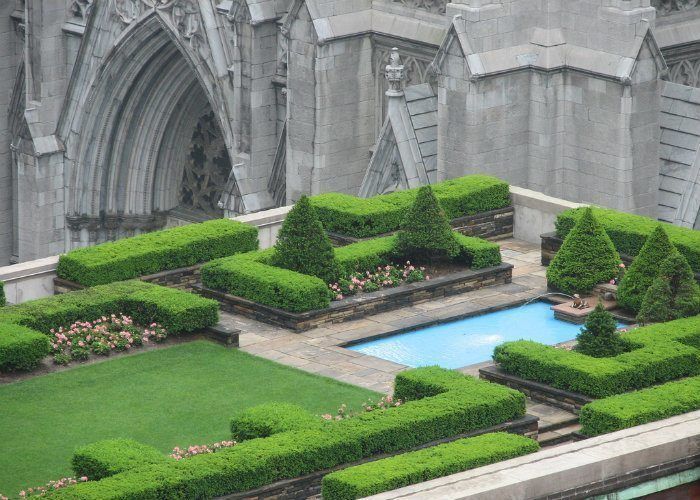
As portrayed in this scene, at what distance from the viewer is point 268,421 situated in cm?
3105

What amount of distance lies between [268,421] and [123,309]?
642 cm

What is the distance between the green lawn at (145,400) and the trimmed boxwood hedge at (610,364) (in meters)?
2.42

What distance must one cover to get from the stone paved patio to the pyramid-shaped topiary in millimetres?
849

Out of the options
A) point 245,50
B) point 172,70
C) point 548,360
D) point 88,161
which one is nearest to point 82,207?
point 88,161

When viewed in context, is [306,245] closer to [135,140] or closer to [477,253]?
[477,253]

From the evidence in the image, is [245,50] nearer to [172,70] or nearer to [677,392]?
[172,70]

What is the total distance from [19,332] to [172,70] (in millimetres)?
20590

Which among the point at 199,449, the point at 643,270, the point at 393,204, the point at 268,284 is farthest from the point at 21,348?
the point at 643,270

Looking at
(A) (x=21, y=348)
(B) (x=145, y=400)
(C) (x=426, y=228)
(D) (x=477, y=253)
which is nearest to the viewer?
(B) (x=145, y=400)

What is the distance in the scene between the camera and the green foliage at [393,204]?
41.2 metres

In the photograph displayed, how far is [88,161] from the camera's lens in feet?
185

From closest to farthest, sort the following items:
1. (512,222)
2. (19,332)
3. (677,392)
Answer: (677,392), (19,332), (512,222)

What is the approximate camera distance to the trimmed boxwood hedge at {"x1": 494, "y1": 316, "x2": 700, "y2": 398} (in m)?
32.8

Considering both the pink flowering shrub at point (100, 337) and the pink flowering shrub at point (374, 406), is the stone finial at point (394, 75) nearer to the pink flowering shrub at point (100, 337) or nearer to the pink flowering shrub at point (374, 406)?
the pink flowering shrub at point (100, 337)
